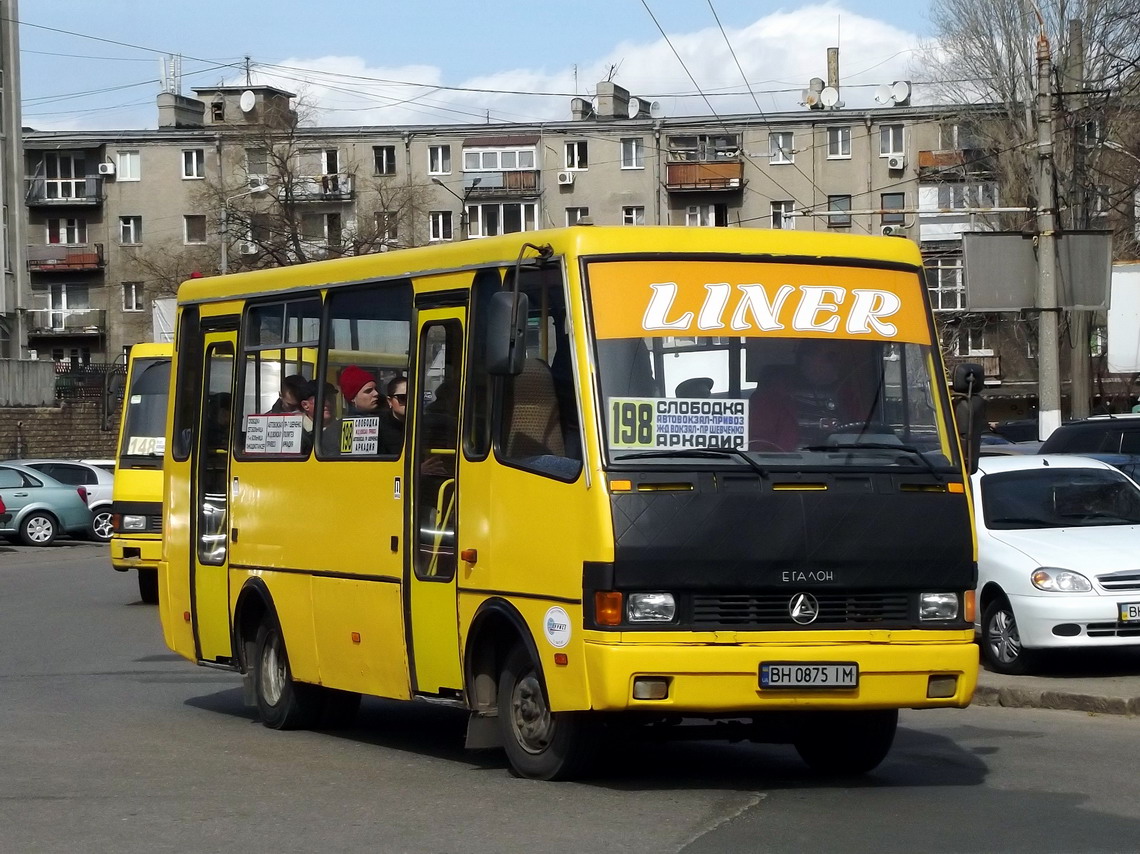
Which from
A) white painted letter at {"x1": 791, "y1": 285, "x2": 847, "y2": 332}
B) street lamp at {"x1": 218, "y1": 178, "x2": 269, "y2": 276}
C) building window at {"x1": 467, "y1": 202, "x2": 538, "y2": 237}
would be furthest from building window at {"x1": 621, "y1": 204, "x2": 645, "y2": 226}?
white painted letter at {"x1": 791, "y1": 285, "x2": 847, "y2": 332}

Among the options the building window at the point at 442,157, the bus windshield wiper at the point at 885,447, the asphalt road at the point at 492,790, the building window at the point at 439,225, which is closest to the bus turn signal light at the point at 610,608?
the asphalt road at the point at 492,790

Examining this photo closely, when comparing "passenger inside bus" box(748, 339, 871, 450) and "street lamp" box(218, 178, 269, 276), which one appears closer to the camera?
"passenger inside bus" box(748, 339, 871, 450)

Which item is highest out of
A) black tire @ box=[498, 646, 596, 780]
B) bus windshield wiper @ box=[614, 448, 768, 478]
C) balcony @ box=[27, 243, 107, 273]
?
balcony @ box=[27, 243, 107, 273]

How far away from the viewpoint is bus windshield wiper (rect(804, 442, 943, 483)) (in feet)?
27.2

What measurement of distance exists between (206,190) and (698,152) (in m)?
20.7

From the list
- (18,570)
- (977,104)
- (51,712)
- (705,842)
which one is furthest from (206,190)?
(705,842)

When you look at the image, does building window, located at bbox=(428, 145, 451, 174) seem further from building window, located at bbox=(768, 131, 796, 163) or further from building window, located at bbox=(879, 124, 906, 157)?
building window, located at bbox=(879, 124, 906, 157)

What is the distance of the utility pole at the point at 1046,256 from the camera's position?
22.4 m

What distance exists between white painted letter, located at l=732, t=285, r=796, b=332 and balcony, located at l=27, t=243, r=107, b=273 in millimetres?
77104

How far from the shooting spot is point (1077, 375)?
3006cm

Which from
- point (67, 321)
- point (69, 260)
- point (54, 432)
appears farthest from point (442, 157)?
point (54, 432)

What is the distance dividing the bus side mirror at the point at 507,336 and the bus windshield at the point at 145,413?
13.9m

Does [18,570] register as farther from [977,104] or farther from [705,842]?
[977,104]

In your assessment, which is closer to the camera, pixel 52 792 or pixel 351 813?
pixel 351 813
